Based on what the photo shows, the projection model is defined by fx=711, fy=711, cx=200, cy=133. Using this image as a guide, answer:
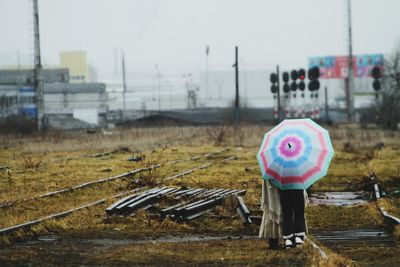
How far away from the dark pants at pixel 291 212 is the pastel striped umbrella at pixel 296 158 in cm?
31

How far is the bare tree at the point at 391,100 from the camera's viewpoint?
188 feet

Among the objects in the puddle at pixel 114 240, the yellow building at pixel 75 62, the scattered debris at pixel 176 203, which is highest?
the yellow building at pixel 75 62

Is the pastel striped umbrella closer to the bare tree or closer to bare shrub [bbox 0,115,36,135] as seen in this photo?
bare shrub [bbox 0,115,36,135]

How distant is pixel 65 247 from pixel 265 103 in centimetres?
13023

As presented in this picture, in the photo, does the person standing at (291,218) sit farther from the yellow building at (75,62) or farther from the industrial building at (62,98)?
the yellow building at (75,62)

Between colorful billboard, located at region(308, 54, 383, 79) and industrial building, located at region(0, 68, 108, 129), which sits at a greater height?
colorful billboard, located at region(308, 54, 383, 79)

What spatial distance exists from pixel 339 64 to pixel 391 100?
35275 mm

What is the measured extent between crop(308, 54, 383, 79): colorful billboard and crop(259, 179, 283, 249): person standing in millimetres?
89651

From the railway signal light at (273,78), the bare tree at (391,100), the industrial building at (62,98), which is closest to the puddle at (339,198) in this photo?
the railway signal light at (273,78)

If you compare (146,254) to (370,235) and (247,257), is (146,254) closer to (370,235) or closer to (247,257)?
(247,257)

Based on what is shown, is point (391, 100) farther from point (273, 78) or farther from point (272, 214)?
point (272, 214)

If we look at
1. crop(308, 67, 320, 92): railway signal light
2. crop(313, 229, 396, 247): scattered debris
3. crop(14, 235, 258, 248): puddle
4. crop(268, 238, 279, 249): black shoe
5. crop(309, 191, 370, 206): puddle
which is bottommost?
crop(309, 191, 370, 206): puddle

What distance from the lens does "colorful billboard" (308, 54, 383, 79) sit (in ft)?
319

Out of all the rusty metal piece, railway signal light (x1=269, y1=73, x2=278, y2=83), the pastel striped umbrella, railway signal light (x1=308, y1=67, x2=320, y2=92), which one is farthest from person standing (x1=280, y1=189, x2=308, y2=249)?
railway signal light (x1=269, y1=73, x2=278, y2=83)
